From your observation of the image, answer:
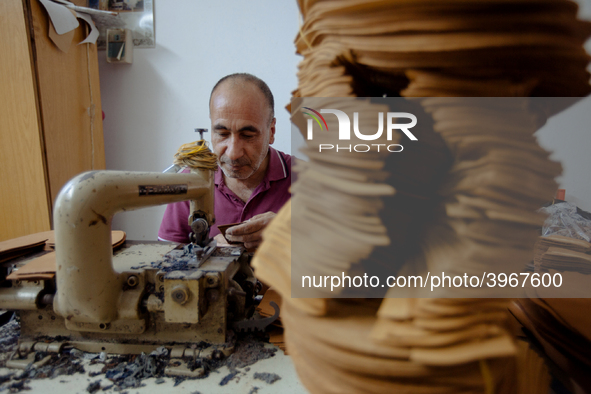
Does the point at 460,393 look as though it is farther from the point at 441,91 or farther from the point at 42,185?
the point at 42,185

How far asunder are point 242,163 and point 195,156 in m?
0.59

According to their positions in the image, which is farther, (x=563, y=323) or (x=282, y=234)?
(x=563, y=323)

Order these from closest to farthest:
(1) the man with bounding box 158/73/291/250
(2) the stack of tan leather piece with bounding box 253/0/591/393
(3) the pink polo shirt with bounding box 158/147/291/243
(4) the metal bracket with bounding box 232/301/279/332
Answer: (2) the stack of tan leather piece with bounding box 253/0/591/393, (4) the metal bracket with bounding box 232/301/279/332, (1) the man with bounding box 158/73/291/250, (3) the pink polo shirt with bounding box 158/147/291/243

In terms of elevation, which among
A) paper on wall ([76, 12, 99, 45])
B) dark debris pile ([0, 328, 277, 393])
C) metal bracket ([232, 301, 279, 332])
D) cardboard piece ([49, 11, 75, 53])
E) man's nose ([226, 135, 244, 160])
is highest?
paper on wall ([76, 12, 99, 45])

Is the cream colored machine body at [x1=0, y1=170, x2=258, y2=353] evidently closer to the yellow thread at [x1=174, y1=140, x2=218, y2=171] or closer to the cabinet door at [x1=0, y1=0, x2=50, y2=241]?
the yellow thread at [x1=174, y1=140, x2=218, y2=171]

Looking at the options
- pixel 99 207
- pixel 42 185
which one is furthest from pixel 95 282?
pixel 42 185

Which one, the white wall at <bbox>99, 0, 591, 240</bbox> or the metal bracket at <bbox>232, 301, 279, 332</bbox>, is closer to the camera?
the metal bracket at <bbox>232, 301, 279, 332</bbox>

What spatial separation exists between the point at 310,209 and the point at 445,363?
168 mm

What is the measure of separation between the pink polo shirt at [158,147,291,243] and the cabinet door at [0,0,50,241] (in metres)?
0.86

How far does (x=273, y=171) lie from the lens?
5.62 ft

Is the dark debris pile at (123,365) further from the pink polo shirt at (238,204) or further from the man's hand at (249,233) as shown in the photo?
the pink polo shirt at (238,204)

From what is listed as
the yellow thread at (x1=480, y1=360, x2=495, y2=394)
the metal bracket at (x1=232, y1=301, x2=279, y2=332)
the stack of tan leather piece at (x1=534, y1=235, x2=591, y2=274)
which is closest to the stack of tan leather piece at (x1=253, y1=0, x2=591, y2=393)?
the yellow thread at (x1=480, y1=360, x2=495, y2=394)

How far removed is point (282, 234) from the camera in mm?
348

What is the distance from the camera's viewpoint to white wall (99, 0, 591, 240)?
7.09 feet
